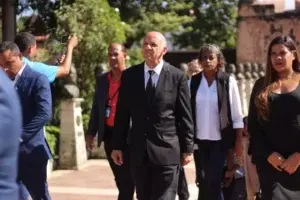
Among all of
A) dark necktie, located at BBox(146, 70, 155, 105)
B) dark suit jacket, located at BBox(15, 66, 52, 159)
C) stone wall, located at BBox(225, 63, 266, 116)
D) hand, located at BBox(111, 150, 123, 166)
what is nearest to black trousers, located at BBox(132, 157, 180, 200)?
hand, located at BBox(111, 150, 123, 166)

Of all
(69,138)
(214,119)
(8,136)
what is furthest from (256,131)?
(69,138)

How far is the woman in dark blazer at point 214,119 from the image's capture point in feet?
24.3

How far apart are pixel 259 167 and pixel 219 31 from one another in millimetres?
29938

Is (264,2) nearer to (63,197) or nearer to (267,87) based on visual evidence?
(63,197)

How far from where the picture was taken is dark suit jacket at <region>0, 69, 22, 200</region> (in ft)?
8.58

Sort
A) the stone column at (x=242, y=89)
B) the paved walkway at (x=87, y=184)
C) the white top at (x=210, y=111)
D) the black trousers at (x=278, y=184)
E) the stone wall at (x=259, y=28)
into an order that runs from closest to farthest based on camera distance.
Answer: the black trousers at (x=278, y=184) < the white top at (x=210, y=111) < the paved walkway at (x=87, y=184) < the stone column at (x=242, y=89) < the stone wall at (x=259, y=28)

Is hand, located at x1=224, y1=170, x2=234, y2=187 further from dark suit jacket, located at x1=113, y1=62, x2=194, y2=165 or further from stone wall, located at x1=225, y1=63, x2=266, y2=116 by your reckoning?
stone wall, located at x1=225, y1=63, x2=266, y2=116

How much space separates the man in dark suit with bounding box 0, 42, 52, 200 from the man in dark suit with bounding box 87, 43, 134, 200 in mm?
1137

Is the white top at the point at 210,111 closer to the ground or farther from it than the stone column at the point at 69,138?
farther from it

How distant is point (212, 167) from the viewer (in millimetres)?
7430

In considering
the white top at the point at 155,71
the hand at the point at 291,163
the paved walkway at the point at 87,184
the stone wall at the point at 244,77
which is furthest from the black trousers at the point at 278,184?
the stone wall at the point at 244,77

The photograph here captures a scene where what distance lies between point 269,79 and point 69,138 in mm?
7249

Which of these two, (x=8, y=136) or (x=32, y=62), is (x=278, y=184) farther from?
(x=8, y=136)

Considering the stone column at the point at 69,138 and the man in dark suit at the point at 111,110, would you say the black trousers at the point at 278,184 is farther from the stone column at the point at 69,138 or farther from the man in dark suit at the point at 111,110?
the stone column at the point at 69,138
